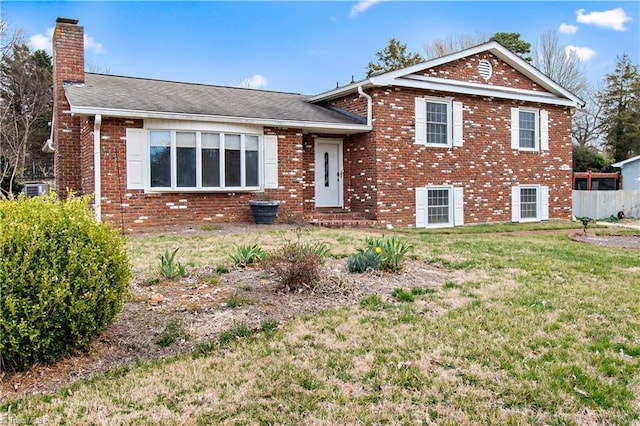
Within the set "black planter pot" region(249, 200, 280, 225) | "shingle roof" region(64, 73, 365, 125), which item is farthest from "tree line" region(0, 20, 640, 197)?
"black planter pot" region(249, 200, 280, 225)

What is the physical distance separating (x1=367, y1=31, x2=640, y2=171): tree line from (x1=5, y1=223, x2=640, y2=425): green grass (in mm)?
29112

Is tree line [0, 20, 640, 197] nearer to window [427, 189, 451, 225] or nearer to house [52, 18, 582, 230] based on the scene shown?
house [52, 18, 582, 230]

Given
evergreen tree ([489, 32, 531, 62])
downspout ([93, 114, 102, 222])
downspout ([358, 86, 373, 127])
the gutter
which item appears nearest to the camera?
the gutter

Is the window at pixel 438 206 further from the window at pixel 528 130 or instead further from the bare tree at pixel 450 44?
the bare tree at pixel 450 44

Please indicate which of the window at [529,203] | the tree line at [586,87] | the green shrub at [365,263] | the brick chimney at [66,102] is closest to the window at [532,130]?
the window at [529,203]

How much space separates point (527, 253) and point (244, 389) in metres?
6.79

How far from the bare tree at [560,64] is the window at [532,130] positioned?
21.4m

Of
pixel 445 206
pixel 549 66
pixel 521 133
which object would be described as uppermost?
pixel 549 66

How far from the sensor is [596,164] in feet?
104

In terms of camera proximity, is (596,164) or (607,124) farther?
(607,124)

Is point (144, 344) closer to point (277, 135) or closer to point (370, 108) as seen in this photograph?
point (277, 135)

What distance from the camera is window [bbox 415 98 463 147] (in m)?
15.0

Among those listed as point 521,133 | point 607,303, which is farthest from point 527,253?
point 521,133

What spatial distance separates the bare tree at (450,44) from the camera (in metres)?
36.6
